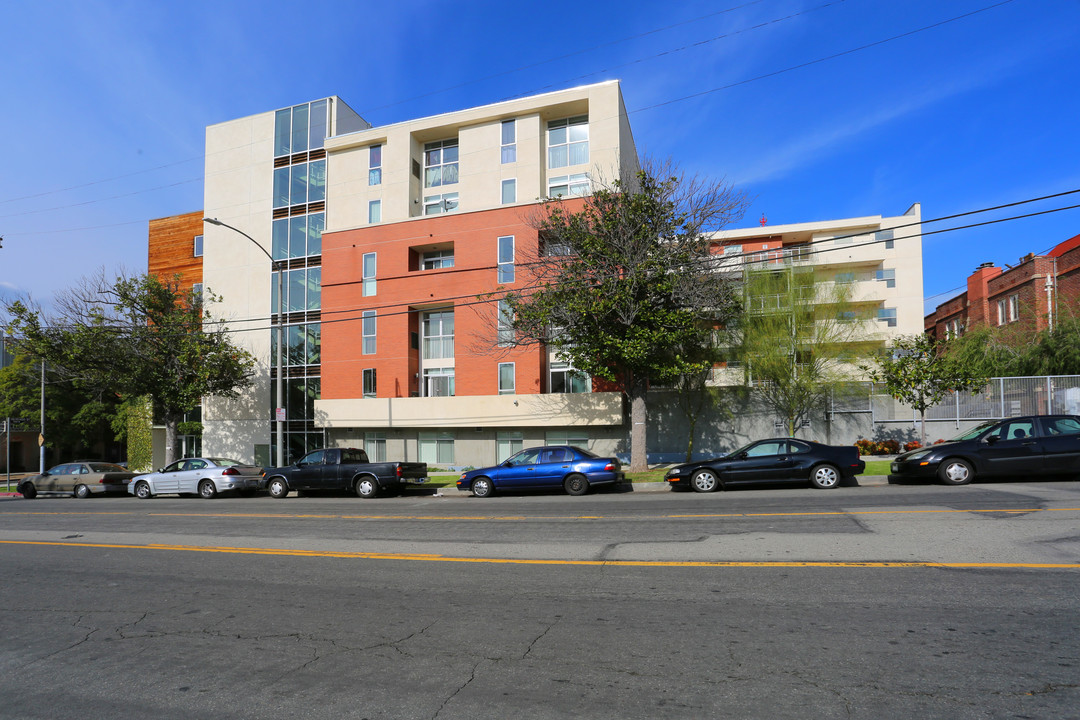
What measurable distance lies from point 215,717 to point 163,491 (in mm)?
21711

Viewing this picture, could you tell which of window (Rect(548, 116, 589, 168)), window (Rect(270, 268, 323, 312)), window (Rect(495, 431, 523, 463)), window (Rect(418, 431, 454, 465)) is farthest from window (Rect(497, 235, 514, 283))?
window (Rect(270, 268, 323, 312))

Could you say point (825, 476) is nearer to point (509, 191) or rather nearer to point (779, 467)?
point (779, 467)

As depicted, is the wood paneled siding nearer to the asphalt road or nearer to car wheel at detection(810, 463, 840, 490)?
the asphalt road

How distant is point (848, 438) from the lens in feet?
87.0

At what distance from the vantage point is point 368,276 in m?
31.2

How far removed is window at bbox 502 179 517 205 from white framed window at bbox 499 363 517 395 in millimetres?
8107

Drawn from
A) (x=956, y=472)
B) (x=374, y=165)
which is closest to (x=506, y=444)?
(x=374, y=165)

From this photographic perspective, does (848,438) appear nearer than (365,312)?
Yes

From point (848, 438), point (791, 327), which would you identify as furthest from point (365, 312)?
point (848, 438)

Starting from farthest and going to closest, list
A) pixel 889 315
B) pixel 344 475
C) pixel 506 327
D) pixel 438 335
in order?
pixel 889 315 < pixel 438 335 < pixel 506 327 < pixel 344 475

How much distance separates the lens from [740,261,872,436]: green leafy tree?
24750 millimetres

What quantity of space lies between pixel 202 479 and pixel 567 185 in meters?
19.9

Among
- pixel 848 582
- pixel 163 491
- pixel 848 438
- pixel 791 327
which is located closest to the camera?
pixel 848 582

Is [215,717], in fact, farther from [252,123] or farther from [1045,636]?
[252,123]
